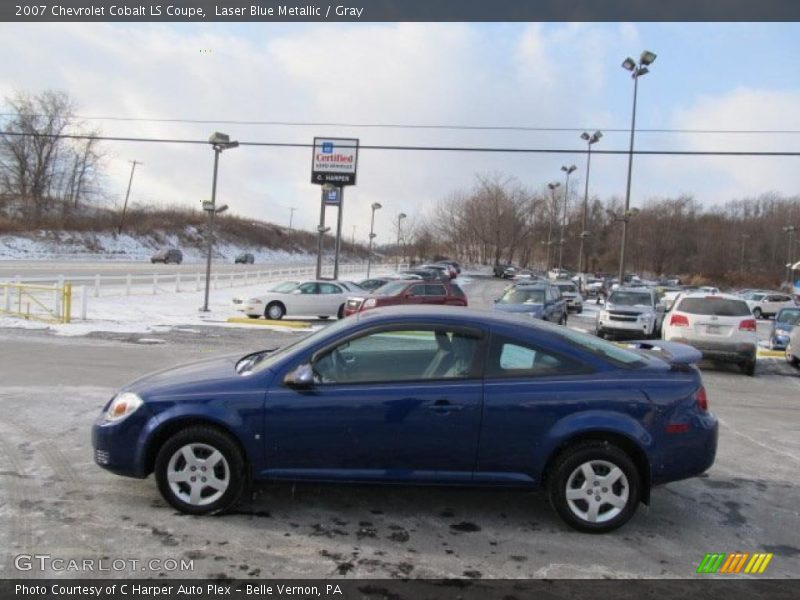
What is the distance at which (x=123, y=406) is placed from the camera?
14.5 ft

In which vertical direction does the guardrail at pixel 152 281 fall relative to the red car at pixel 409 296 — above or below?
below

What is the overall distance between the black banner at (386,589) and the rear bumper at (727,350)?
396 inches

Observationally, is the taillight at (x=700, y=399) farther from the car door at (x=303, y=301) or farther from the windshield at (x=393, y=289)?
the car door at (x=303, y=301)

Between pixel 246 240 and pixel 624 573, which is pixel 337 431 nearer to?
pixel 624 573

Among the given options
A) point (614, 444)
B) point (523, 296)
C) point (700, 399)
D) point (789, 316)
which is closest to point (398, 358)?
point (614, 444)

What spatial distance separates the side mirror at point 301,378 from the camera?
4.28 m

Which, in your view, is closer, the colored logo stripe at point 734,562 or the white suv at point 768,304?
the colored logo stripe at point 734,562

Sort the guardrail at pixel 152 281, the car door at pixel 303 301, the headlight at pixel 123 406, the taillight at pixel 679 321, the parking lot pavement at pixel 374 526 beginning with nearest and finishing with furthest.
Result: the parking lot pavement at pixel 374 526 → the headlight at pixel 123 406 → the taillight at pixel 679 321 → the car door at pixel 303 301 → the guardrail at pixel 152 281

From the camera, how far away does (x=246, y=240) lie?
109m

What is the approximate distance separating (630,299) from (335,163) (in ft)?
58.3

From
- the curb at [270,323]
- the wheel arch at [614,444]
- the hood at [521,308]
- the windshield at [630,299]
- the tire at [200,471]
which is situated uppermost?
the windshield at [630,299]

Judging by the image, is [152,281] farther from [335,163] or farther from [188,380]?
[188,380]

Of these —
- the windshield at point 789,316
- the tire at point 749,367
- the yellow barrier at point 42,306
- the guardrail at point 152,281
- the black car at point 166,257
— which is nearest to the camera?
the tire at point 749,367

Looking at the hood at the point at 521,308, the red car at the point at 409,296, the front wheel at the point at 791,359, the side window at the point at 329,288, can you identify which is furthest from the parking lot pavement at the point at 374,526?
the side window at the point at 329,288
